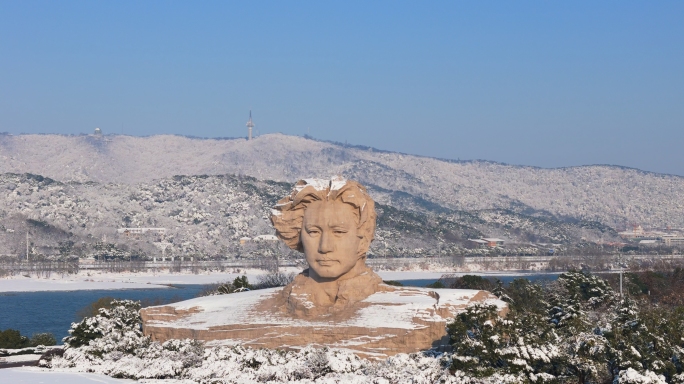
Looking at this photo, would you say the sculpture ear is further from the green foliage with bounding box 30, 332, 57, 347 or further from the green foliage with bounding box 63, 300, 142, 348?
the green foliage with bounding box 30, 332, 57, 347

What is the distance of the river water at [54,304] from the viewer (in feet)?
199

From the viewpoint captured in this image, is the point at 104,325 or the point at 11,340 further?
the point at 11,340

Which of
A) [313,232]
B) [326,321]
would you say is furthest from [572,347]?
[313,232]

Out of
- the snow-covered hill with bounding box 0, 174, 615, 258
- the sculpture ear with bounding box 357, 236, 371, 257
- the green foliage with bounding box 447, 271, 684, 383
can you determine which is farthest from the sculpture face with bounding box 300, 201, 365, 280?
the snow-covered hill with bounding box 0, 174, 615, 258

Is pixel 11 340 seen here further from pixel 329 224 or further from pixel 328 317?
pixel 329 224

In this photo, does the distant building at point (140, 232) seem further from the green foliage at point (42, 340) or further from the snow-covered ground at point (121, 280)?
the green foliage at point (42, 340)

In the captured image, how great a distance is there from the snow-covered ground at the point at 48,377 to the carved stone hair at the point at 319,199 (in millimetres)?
6230

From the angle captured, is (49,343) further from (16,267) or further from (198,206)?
(198,206)

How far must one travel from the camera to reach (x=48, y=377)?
27812 mm

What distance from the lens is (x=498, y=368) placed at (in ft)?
76.6

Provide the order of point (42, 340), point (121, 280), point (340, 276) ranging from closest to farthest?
point (340, 276), point (42, 340), point (121, 280)

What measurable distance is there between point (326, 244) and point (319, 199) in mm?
1417

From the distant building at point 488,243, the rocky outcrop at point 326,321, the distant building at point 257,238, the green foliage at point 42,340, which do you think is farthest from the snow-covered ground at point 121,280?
the rocky outcrop at point 326,321

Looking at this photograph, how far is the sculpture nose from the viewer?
2855 cm
